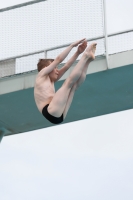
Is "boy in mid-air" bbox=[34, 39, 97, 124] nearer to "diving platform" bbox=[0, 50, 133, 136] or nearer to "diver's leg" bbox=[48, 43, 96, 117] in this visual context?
"diver's leg" bbox=[48, 43, 96, 117]

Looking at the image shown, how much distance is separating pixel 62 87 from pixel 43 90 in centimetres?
32

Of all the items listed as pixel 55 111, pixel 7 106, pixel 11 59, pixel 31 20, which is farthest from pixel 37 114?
pixel 55 111

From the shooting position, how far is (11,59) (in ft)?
30.8

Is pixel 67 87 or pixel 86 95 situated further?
pixel 86 95

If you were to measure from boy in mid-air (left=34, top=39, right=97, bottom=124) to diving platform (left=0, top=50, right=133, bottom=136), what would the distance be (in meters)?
2.15

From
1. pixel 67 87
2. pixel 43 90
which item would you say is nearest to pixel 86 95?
pixel 43 90

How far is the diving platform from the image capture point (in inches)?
351

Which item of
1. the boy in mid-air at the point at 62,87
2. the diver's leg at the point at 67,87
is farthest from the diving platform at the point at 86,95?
→ the diver's leg at the point at 67,87

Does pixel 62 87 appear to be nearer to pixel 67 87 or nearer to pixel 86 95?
pixel 67 87

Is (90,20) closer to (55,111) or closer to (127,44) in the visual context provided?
(127,44)

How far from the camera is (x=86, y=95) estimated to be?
9.41 meters

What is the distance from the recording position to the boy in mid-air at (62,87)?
6477 mm

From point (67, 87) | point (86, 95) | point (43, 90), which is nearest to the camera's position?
point (67, 87)

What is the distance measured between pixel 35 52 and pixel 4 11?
1.16 m
